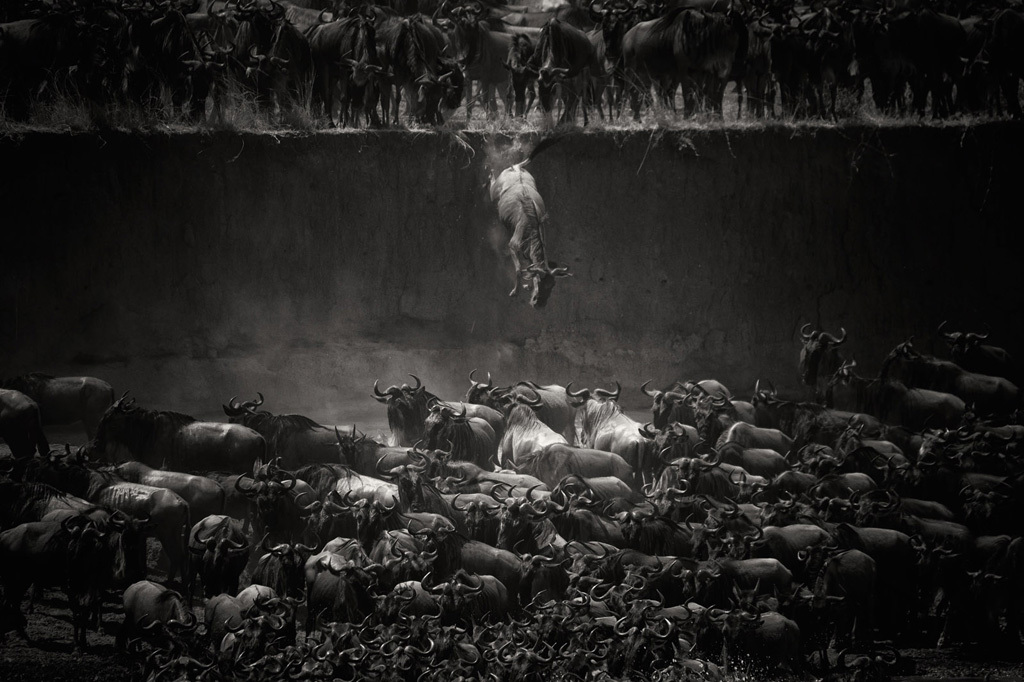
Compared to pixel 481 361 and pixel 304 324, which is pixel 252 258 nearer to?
pixel 304 324

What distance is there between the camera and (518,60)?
1400cm

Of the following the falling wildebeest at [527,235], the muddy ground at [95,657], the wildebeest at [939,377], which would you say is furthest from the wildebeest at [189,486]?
the wildebeest at [939,377]

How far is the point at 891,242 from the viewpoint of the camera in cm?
1345

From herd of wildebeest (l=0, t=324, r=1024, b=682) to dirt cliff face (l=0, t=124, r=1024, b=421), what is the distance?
7.18ft

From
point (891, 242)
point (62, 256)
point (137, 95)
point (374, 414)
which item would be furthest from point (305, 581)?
point (891, 242)

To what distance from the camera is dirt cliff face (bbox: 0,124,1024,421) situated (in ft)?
42.8

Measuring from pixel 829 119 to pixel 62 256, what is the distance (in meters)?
9.18

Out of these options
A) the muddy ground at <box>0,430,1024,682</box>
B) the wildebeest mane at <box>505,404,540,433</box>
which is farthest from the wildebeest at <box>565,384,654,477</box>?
the muddy ground at <box>0,430,1024,682</box>

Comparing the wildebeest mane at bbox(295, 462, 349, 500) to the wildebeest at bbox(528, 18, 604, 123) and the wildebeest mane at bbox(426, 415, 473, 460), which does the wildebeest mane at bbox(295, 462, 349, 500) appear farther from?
the wildebeest at bbox(528, 18, 604, 123)

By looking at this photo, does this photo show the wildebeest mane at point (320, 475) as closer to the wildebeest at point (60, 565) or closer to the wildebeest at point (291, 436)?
the wildebeest at point (291, 436)

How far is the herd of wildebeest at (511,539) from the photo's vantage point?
7438mm

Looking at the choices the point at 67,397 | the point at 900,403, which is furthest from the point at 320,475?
the point at 900,403

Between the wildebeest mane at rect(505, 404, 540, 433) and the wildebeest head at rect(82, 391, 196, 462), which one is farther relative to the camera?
the wildebeest mane at rect(505, 404, 540, 433)

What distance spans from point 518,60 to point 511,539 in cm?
734
